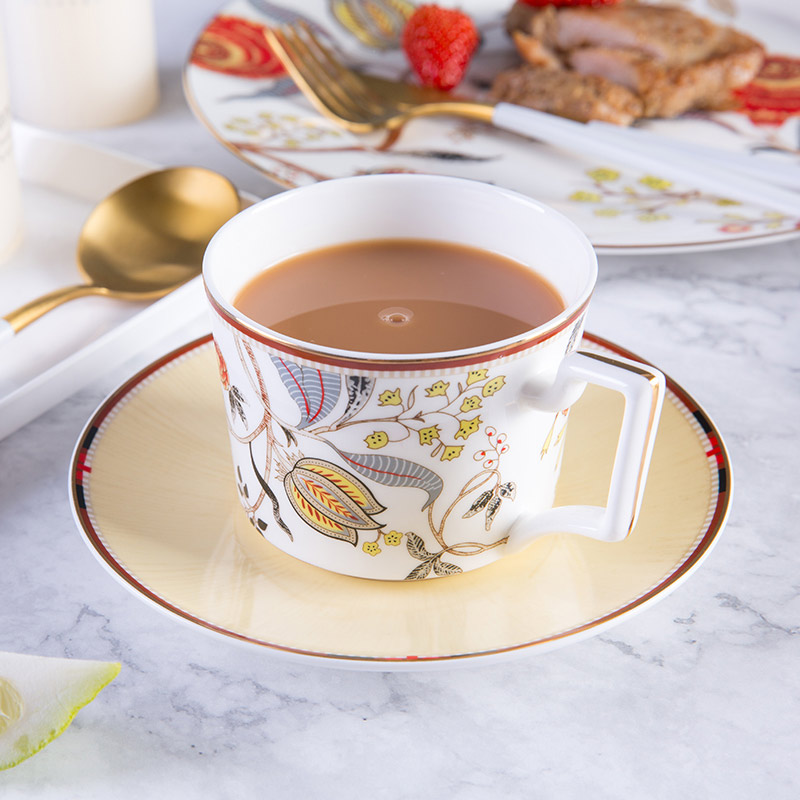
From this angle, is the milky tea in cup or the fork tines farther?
the fork tines

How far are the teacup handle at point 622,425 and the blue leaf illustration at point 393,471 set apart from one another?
3.0 inches

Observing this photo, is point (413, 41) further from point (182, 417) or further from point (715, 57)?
point (182, 417)

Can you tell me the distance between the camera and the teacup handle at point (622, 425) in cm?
55

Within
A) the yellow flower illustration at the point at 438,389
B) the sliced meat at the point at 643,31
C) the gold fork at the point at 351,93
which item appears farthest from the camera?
the sliced meat at the point at 643,31

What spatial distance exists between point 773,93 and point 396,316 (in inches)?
38.0

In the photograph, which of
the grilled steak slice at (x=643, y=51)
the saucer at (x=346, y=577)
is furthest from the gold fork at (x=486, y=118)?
the saucer at (x=346, y=577)

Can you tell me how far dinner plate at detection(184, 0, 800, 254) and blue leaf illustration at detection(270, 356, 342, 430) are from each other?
1.70 feet

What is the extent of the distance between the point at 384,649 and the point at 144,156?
3.10 ft

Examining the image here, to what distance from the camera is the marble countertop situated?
0.56m

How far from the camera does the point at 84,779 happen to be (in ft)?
1.82

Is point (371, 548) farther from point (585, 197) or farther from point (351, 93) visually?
point (351, 93)

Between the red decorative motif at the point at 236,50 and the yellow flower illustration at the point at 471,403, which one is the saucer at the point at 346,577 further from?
the red decorative motif at the point at 236,50

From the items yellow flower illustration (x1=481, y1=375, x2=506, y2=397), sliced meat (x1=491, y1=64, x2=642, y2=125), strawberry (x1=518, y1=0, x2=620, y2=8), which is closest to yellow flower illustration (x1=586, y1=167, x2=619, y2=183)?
sliced meat (x1=491, y1=64, x2=642, y2=125)

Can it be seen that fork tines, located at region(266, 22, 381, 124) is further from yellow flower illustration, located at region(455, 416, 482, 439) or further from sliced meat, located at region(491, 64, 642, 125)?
yellow flower illustration, located at region(455, 416, 482, 439)
